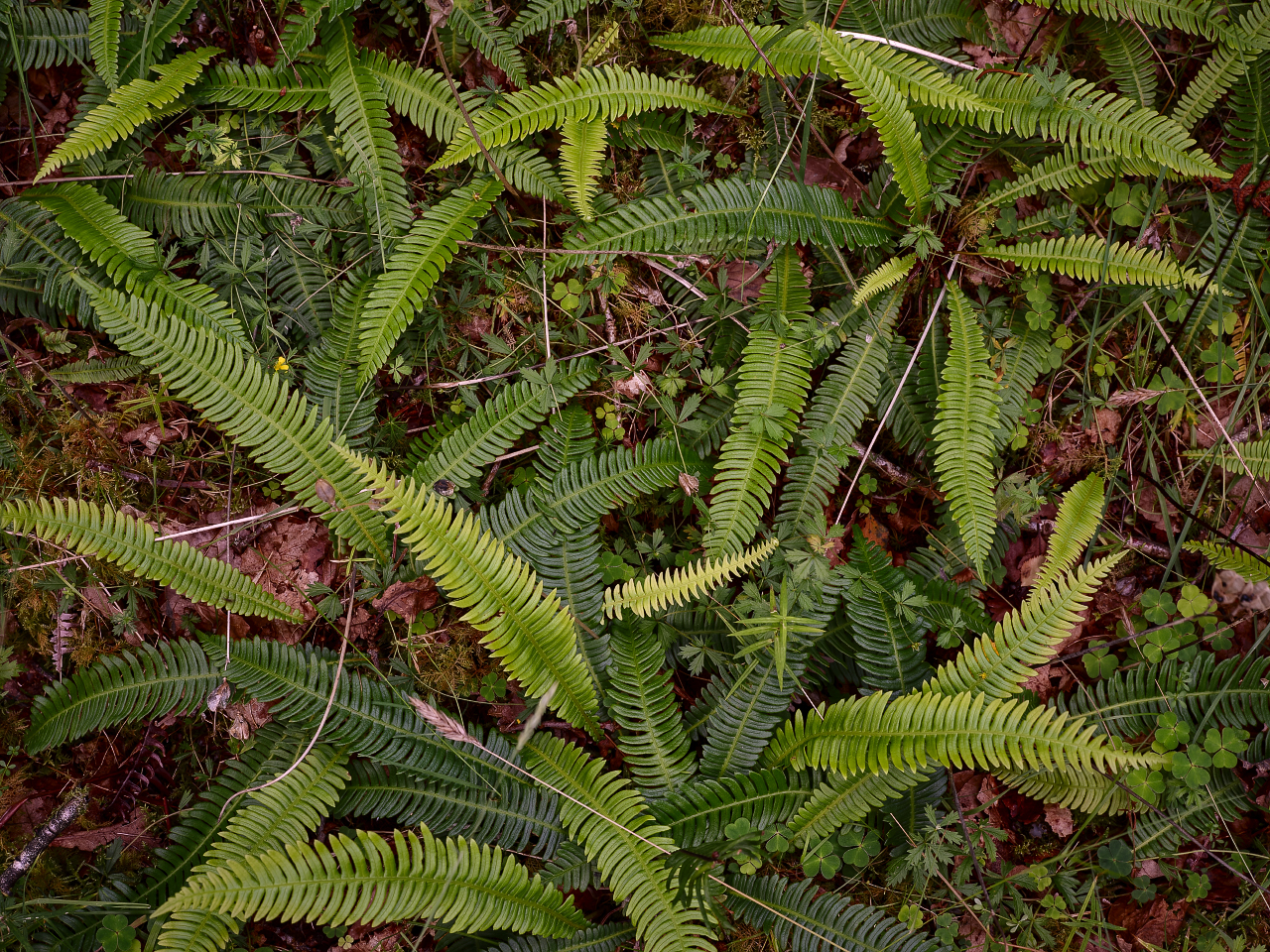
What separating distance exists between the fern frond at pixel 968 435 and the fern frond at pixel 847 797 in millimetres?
970

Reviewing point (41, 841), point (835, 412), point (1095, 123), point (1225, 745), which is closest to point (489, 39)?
point (835, 412)

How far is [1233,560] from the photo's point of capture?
368 cm

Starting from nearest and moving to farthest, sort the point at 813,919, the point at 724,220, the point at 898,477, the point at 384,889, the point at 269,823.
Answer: the point at 384,889 → the point at 269,823 → the point at 813,919 → the point at 724,220 → the point at 898,477

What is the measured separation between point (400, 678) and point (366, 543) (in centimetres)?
61

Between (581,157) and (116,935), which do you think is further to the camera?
(581,157)

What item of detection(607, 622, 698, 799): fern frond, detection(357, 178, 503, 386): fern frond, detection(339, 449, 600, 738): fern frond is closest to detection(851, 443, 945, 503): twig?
detection(607, 622, 698, 799): fern frond

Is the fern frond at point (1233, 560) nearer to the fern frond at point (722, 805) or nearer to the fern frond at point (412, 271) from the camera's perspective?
the fern frond at point (722, 805)

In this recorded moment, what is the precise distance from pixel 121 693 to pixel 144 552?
0.58m

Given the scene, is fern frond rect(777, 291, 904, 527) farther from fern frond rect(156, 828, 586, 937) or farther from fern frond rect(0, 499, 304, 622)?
fern frond rect(0, 499, 304, 622)

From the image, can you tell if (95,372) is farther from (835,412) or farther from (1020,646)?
(1020,646)

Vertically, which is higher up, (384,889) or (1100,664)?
(1100,664)

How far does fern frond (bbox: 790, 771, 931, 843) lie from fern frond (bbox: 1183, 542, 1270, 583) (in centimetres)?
182

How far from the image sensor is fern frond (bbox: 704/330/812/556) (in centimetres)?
336

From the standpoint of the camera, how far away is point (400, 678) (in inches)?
135
